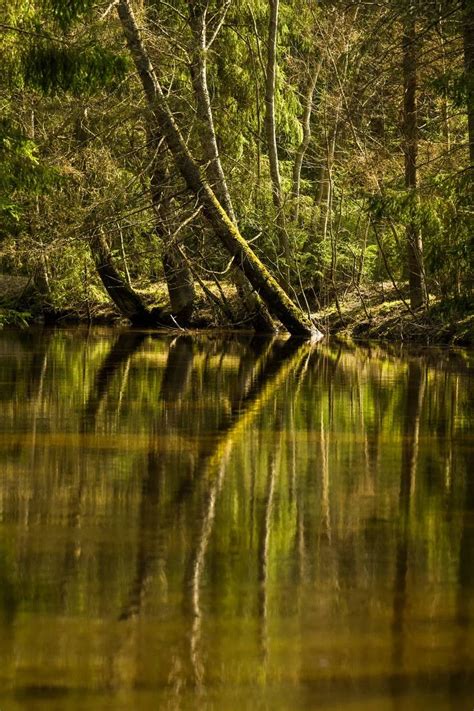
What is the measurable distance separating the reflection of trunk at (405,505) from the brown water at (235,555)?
0.04ft

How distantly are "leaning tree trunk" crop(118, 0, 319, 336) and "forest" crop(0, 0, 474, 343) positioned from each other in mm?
40

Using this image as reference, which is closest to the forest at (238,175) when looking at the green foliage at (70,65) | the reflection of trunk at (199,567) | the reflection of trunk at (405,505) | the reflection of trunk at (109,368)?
the reflection of trunk at (109,368)

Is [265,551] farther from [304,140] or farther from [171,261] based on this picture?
[304,140]

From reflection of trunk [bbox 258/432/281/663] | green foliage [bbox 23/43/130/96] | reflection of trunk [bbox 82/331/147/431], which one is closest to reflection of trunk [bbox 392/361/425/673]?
reflection of trunk [bbox 258/432/281/663]

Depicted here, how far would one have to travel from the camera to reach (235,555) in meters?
5.90

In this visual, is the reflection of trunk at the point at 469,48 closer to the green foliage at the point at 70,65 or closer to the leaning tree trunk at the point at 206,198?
the green foliage at the point at 70,65

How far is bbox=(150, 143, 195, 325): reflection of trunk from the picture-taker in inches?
1005

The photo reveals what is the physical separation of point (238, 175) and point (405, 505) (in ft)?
67.1

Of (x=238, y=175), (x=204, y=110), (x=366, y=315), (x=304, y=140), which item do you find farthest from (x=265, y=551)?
(x=304, y=140)

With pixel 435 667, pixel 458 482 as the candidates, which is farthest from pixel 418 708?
pixel 458 482

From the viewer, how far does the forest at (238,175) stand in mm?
22844

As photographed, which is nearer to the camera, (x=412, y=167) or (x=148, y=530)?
(x=148, y=530)

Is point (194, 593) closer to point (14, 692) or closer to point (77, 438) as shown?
point (14, 692)

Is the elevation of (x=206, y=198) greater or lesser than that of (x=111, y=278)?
greater
